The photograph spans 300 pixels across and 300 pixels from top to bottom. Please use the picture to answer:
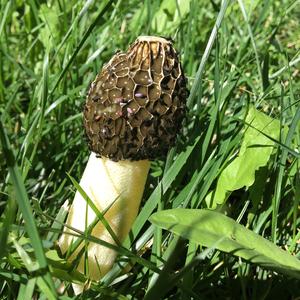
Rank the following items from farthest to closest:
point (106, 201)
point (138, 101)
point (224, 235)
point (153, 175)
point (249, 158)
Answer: point (153, 175) < point (249, 158) < point (106, 201) < point (138, 101) < point (224, 235)

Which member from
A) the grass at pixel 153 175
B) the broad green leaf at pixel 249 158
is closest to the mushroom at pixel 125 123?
the grass at pixel 153 175

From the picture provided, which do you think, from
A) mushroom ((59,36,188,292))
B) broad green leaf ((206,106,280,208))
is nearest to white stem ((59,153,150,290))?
mushroom ((59,36,188,292))

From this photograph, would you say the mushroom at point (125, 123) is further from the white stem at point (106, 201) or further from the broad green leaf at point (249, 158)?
the broad green leaf at point (249, 158)

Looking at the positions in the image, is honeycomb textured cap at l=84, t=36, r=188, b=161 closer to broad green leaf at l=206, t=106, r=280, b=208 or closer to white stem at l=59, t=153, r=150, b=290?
white stem at l=59, t=153, r=150, b=290

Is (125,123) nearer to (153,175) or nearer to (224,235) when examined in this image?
(224,235)

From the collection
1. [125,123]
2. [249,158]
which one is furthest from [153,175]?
[125,123]

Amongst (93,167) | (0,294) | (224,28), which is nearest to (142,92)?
(93,167)
